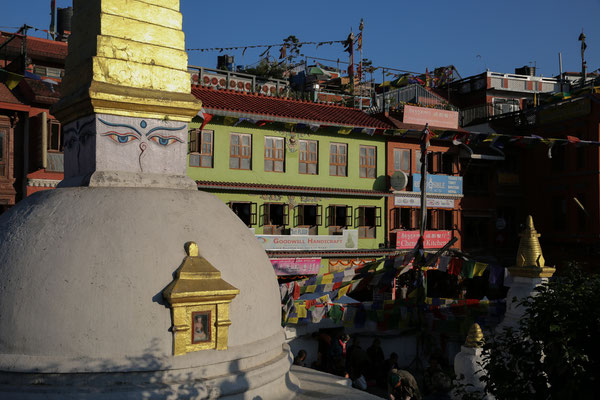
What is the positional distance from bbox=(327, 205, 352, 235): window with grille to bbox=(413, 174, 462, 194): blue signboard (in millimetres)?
4343

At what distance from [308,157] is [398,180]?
5.07 meters

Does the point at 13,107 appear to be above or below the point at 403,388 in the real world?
above

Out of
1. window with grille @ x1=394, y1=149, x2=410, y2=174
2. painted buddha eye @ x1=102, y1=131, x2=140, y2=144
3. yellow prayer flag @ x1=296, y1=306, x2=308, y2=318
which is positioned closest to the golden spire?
painted buddha eye @ x1=102, y1=131, x2=140, y2=144

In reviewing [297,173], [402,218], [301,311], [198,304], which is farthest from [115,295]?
[402,218]

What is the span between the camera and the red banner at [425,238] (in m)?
32.4

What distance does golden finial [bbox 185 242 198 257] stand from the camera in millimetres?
7692

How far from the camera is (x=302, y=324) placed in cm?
1892

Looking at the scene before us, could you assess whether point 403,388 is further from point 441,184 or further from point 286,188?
point 441,184

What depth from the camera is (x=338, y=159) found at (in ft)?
102

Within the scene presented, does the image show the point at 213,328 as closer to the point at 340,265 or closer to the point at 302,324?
the point at 302,324

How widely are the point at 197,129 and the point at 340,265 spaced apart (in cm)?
989

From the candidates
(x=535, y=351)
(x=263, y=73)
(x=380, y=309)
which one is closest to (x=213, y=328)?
(x=535, y=351)

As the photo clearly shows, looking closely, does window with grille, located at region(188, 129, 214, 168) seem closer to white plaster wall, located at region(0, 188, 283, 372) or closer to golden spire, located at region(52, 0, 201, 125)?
golden spire, located at region(52, 0, 201, 125)

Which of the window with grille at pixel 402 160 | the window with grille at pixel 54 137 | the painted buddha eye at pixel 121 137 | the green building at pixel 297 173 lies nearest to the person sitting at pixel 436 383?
the painted buddha eye at pixel 121 137
